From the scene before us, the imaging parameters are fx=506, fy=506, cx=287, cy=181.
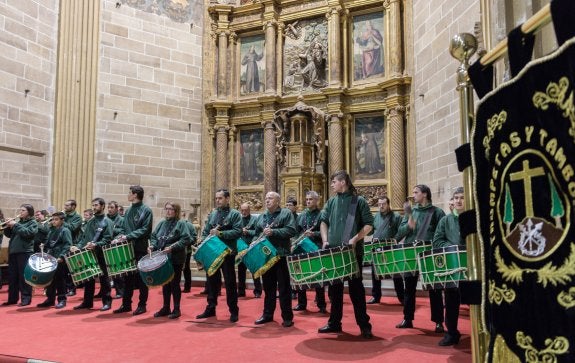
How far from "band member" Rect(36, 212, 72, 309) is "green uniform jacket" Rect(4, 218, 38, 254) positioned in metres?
0.22

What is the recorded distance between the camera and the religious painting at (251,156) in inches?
522

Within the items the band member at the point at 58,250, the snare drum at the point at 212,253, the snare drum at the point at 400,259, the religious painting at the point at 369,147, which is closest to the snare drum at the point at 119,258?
the snare drum at the point at 212,253

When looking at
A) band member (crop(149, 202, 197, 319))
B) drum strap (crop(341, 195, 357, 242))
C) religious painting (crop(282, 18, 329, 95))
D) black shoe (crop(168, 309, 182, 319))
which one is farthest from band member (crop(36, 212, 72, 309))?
religious painting (crop(282, 18, 329, 95))

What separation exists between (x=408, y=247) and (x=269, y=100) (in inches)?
327

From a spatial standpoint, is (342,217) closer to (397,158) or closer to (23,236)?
(23,236)

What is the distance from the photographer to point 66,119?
11.5 meters

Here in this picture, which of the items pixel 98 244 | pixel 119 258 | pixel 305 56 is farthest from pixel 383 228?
pixel 305 56

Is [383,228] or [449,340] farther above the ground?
[383,228]

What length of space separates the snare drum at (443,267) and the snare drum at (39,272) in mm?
4939

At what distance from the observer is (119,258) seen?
629 centimetres

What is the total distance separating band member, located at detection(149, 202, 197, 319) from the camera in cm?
615

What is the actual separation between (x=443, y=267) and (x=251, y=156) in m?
9.56

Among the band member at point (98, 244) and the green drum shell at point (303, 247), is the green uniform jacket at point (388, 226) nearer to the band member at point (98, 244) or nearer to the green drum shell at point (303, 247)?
the green drum shell at point (303, 247)

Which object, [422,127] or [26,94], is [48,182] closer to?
[26,94]
